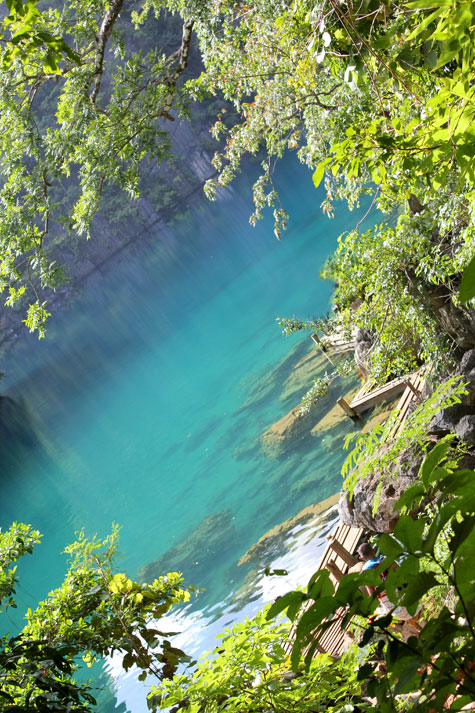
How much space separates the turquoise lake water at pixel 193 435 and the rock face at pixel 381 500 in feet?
6.63

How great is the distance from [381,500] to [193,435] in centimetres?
1294

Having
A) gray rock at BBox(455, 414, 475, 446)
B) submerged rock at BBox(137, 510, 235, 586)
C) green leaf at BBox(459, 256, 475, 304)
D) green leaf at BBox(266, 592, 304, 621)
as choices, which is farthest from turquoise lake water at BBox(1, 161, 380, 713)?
green leaf at BBox(459, 256, 475, 304)

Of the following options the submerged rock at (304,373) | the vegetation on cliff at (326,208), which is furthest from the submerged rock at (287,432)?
the vegetation on cliff at (326,208)

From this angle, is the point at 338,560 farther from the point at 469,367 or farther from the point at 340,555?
the point at 469,367

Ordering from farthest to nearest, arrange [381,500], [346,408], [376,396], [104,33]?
[346,408] → [376,396] → [381,500] → [104,33]

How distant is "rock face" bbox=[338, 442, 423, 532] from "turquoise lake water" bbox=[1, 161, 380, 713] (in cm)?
202

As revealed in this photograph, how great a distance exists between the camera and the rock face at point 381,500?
582 cm

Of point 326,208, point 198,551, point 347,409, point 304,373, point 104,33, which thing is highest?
point 104,33

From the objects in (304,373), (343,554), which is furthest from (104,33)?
(304,373)

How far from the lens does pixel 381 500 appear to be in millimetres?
6297

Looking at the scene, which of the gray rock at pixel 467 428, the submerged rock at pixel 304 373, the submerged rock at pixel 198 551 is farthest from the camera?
the submerged rock at pixel 304 373

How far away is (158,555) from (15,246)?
9.54m

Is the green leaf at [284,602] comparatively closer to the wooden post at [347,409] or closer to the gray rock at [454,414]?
the gray rock at [454,414]

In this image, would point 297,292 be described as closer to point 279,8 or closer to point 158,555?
point 158,555
